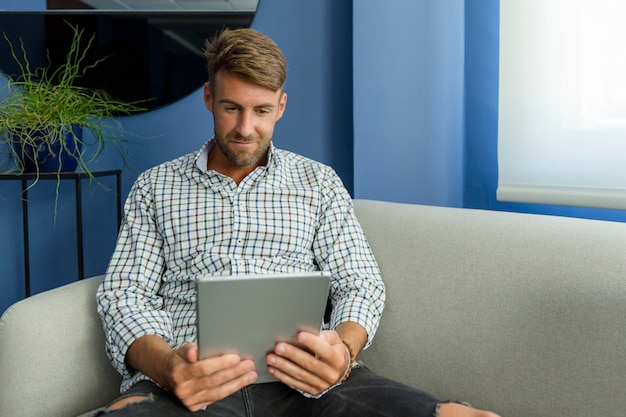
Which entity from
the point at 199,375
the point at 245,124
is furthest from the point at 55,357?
→ the point at 245,124

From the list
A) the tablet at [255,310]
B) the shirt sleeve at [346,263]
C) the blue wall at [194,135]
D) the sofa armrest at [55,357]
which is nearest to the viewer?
the tablet at [255,310]

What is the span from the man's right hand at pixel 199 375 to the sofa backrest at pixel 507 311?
1.38ft

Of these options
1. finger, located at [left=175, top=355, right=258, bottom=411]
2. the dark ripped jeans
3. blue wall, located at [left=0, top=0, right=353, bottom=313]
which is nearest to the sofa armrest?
the dark ripped jeans

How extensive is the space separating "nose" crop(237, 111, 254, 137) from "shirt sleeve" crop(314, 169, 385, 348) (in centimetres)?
22

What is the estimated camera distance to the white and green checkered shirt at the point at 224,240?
1354 mm

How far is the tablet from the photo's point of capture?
93 centimetres

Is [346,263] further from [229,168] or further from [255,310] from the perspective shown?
[255,310]

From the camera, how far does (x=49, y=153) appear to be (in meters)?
1.82

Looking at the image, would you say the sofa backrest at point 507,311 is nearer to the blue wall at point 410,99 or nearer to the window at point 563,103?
the window at point 563,103

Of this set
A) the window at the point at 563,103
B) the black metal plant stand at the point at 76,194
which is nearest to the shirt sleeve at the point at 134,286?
the black metal plant stand at the point at 76,194

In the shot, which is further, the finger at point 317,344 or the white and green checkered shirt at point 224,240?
the white and green checkered shirt at point 224,240

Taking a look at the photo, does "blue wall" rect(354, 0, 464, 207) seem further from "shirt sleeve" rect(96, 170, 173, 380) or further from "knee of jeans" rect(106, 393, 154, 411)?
"knee of jeans" rect(106, 393, 154, 411)

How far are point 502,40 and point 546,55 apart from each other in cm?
13

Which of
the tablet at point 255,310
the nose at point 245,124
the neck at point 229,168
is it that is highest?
the nose at point 245,124
